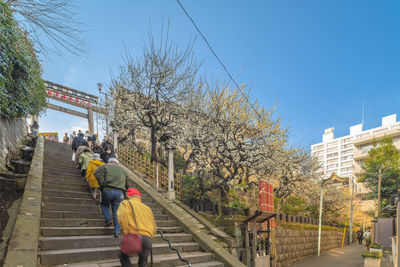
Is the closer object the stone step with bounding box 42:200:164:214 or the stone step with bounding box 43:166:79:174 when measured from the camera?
the stone step with bounding box 42:200:164:214

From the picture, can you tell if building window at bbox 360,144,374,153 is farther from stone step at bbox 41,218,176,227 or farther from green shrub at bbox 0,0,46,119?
green shrub at bbox 0,0,46,119

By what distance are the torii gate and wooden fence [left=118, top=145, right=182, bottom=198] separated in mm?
11870

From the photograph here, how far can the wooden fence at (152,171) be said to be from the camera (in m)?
10.5

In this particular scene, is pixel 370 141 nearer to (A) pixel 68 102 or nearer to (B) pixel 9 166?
(A) pixel 68 102

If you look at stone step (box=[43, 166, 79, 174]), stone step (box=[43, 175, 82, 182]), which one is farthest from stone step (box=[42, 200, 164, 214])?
stone step (box=[43, 166, 79, 174])

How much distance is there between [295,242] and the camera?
42.9 feet

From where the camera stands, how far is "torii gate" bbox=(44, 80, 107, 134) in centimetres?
2461

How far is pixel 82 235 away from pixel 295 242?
11044 mm

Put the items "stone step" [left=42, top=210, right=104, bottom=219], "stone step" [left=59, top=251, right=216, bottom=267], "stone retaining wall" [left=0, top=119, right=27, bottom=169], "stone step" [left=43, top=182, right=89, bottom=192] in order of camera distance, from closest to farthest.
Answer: "stone step" [left=59, top=251, right=216, bottom=267]
"stone step" [left=42, top=210, right=104, bottom=219]
"stone step" [left=43, top=182, right=89, bottom=192]
"stone retaining wall" [left=0, top=119, right=27, bottom=169]

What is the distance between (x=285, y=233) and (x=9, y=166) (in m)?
11.1

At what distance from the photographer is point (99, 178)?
5.75 meters

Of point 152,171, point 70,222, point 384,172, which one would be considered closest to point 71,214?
point 70,222

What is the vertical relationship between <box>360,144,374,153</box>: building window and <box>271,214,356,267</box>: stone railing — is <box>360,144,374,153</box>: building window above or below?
above

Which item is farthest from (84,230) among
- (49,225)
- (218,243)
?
(218,243)
